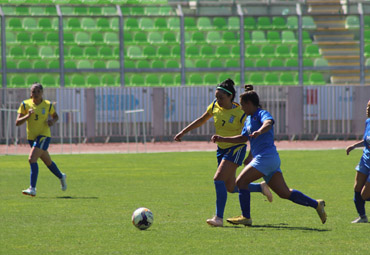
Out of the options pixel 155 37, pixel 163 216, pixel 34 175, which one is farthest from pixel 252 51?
pixel 163 216

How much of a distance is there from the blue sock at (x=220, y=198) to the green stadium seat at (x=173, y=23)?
2762cm

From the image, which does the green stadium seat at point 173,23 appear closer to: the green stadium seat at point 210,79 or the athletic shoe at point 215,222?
the green stadium seat at point 210,79

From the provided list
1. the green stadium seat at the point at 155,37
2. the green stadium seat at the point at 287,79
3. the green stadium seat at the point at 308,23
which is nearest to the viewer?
the green stadium seat at the point at 287,79

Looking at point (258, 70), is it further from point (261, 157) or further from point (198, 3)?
point (261, 157)

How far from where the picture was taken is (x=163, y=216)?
10258 mm

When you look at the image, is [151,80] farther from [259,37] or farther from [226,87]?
[226,87]

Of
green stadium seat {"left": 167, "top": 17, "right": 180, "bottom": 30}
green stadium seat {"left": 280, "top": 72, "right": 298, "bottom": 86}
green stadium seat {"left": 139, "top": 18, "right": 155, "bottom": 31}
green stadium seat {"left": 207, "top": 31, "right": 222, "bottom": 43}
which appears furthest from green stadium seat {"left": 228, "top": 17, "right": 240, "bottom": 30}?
green stadium seat {"left": 139, "top": 18, "right": 155, "bottom": 31}

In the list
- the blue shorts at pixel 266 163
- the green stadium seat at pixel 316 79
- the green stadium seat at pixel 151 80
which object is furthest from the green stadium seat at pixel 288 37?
the blue shorts at pixel 266 163

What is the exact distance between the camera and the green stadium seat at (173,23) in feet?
120

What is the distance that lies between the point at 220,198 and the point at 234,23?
28552 mm

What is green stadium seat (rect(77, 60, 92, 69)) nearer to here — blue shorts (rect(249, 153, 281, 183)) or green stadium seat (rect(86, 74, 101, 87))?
green stadium seat (rect(86, 74, 101, 87))

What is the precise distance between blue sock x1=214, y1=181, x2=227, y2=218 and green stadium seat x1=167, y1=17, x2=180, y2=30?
90.6 feet

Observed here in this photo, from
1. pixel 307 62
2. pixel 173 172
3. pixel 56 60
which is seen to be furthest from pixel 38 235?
pixel 307 62

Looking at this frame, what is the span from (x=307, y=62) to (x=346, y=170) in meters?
18.4
